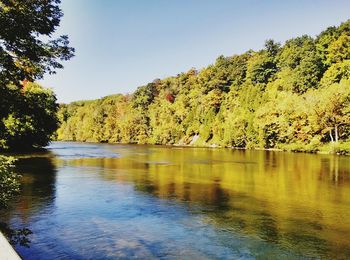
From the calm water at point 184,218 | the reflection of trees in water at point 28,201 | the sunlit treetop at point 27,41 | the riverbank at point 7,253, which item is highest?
the sunlit treetop at point 27,41

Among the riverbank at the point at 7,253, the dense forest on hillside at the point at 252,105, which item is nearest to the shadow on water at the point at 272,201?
the riverbank at the point at 7,253

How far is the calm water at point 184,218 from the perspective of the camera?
12203mm

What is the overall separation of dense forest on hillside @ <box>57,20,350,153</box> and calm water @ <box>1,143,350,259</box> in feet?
134

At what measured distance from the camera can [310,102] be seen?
67.6m

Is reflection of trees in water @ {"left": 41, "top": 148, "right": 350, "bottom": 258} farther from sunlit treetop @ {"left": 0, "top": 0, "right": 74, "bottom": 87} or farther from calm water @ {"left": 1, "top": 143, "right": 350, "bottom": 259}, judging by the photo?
sunlit treetop @ {"left": 0, "top": 0, "right": 74, "bottom": 87}

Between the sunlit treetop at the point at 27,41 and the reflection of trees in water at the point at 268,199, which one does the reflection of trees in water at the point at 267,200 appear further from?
the sunlit treetop at the point at 27,41

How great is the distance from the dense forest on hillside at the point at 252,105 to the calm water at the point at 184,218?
40823 mm

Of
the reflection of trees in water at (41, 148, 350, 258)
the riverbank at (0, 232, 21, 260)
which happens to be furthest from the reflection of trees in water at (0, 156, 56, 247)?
the riverbank at (0, 232, 21, 260)

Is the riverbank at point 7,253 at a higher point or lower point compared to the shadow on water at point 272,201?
higher

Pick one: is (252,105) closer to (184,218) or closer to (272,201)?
(272,201)

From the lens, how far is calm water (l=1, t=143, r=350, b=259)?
40.0ft

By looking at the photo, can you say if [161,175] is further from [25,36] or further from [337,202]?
[25,36]

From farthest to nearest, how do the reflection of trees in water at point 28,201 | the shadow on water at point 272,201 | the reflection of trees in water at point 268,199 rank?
the reflection of trees in water at point 268,199 → the shadow on water at point 272,201 → the reflection of trees in water at point 28,201

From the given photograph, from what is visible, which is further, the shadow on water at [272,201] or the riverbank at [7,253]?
the shadow on water at [272,201]
